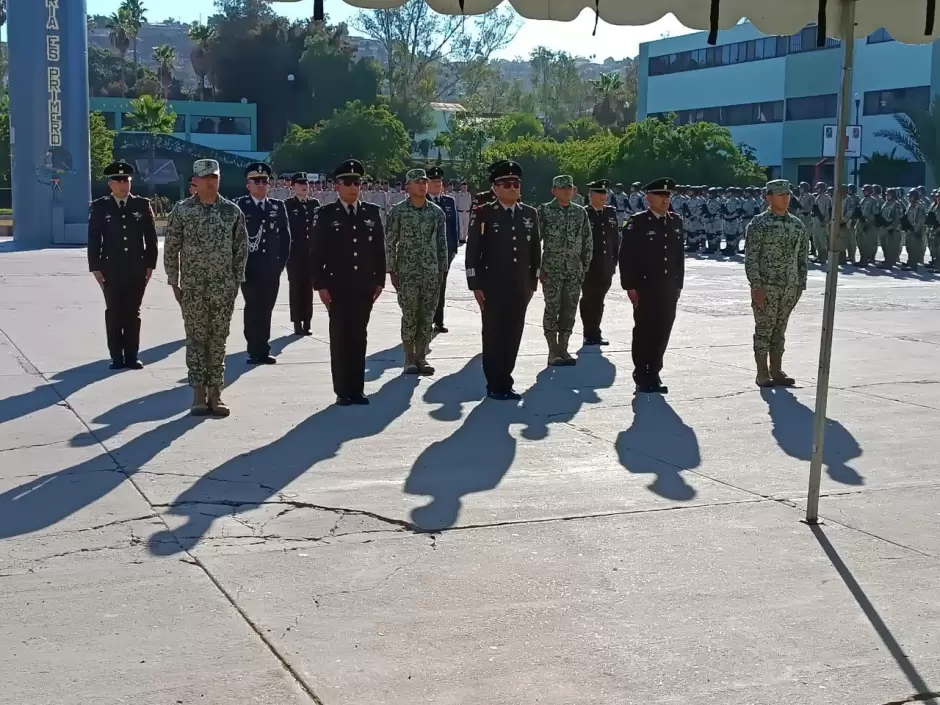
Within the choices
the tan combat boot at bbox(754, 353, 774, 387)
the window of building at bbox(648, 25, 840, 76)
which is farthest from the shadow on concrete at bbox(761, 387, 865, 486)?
the window of building at bbox(648, 25, 840, 76)

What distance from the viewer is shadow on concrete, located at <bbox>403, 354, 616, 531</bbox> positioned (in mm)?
7102

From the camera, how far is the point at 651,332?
10805 millimetres

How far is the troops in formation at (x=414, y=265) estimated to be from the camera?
9.31 metres

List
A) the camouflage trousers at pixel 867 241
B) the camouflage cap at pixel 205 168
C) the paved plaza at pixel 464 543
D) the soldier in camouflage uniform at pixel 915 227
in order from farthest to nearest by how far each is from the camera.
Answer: the camouflage trousers at pixel 867 241
the soldier in camouflage uniform at pixel 915 227
the camouflage cap at pixel 205 168
the paved plaza at pixel 464 543

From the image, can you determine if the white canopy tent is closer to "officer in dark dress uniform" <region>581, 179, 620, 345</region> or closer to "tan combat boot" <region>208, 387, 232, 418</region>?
"tan combat boot" <region>208, 387, 232, 418</region>

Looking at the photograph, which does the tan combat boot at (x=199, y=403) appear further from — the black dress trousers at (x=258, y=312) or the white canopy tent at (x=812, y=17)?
the white canopy tent at (x=812, y=17)

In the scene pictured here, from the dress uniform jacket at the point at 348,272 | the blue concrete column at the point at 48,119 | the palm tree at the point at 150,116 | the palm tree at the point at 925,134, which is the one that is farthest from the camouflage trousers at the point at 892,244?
the palm tree at the point at 150,116

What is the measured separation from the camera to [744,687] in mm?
4426

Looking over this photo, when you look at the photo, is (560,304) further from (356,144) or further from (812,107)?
(812,107)

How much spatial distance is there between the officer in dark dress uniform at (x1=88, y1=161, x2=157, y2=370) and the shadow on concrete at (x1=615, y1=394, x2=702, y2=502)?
4.77m

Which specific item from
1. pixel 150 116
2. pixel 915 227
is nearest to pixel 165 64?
pixel 150 116

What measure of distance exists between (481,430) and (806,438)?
228 centimetres

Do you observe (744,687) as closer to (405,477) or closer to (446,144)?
(405,477)

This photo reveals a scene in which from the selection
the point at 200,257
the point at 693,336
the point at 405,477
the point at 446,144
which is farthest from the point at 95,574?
the point at 446,144
